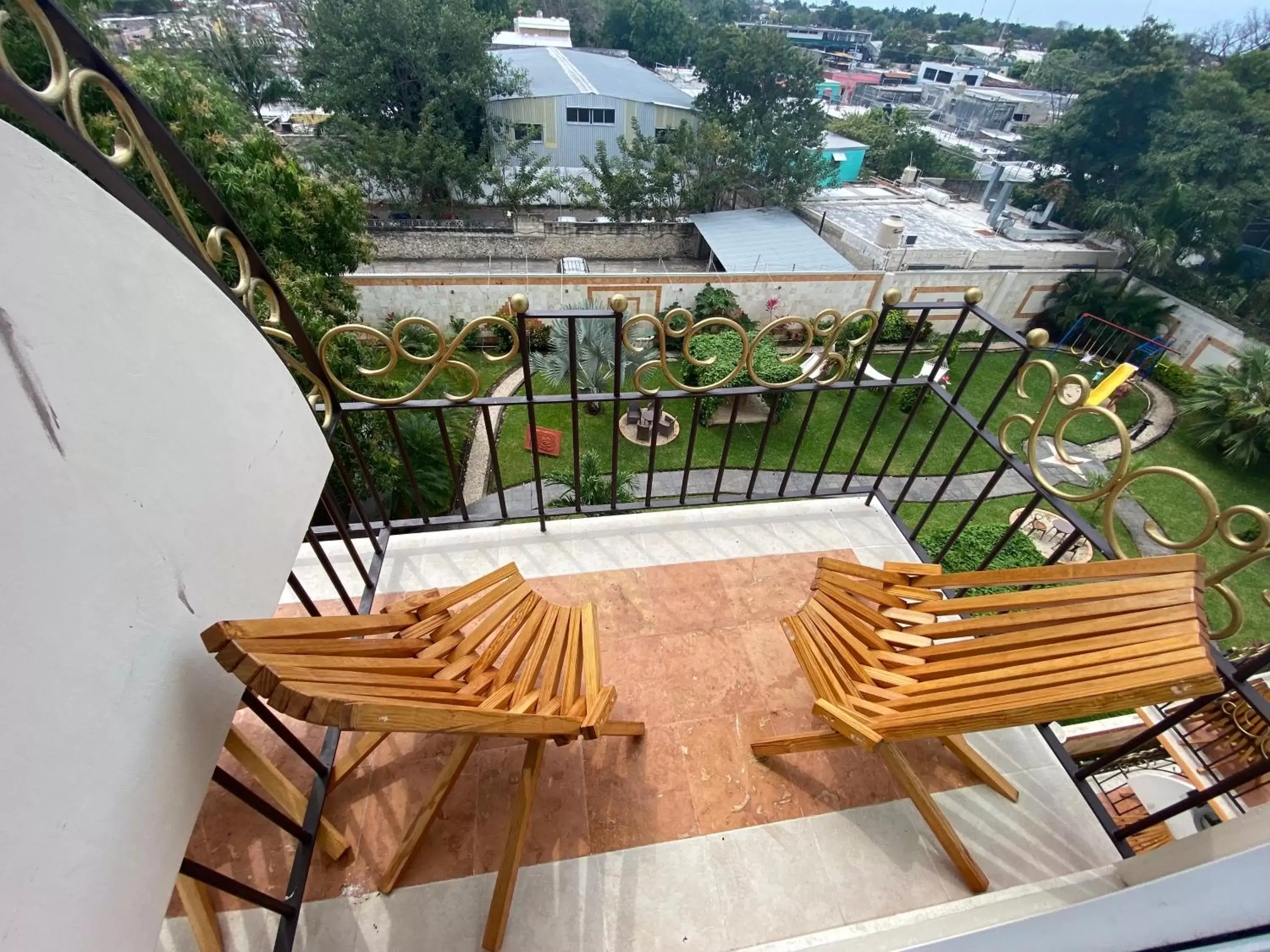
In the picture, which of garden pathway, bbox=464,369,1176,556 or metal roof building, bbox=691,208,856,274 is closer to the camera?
garden pathway, bbox=464,369,1176,556

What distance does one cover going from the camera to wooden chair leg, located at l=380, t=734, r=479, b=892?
5.60 ft

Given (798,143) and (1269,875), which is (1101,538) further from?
(798,143)

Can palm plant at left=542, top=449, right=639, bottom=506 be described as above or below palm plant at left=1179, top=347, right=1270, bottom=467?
above

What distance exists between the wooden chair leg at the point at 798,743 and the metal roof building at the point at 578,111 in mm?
18132

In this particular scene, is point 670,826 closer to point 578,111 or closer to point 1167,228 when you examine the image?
point 1167,228

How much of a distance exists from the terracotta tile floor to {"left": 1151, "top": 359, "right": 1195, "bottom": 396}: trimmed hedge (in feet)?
48.5

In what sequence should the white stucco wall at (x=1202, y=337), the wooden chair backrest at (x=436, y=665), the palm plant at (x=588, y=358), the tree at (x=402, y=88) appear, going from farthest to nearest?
the tree at (x=402, y=88) → the white stucco wall at (x=1202, y=337) → the palm plant at (x=588, y=358) → the wooden chair backrest at (x=436, y=665)

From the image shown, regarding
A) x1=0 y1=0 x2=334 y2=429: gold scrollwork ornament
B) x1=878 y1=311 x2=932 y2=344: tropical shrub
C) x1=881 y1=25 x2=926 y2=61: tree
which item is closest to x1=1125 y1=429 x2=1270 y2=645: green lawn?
x1=878 y1=311 x2=932 y2=344: tropical shrub

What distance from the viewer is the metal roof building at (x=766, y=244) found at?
13.0 m

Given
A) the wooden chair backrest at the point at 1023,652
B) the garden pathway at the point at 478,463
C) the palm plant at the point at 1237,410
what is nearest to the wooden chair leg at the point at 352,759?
the wooden chair backrest at the point at 1023,652

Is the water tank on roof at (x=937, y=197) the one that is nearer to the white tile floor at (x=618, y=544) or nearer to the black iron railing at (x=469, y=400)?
the black iron railing at (x=469, y=400)

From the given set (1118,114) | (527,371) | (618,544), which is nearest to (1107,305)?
(1118,114)

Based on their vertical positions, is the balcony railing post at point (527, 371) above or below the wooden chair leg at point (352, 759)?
above

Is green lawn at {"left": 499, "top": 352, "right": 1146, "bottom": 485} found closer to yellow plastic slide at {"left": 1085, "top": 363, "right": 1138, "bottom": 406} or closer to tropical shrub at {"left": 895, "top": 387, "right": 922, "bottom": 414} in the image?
tropical shrub at {"left": 895, "top": 387, "right": 922, "bottom": 414}
